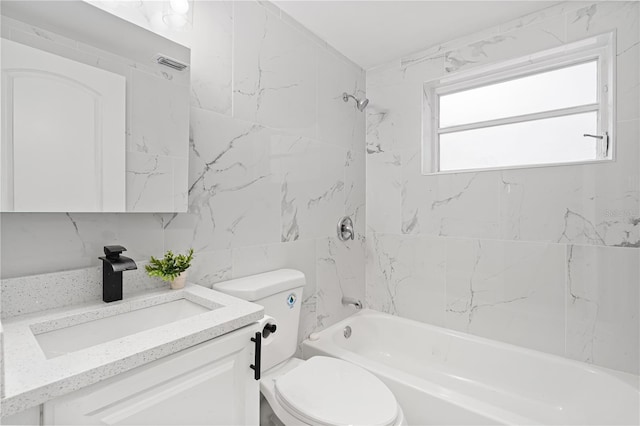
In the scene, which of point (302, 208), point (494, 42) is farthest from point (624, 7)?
point (302, 208)

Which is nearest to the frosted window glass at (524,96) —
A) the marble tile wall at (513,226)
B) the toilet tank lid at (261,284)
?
the marble tile wall at (513,226)

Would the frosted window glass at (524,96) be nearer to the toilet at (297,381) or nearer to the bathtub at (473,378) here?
the bathtub at (473,378)

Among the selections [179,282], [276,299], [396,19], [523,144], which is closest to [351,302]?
[276,299]

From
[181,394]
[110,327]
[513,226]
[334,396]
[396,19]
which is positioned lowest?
[334,396]

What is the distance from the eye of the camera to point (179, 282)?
125cm

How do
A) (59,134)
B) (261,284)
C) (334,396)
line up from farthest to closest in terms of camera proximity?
(261,284) < (334,396) < (59,134)

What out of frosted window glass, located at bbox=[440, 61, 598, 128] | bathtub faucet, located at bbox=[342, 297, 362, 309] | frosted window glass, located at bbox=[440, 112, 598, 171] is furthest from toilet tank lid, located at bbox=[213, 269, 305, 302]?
frosted window glass, located at bbox=[440, 61, 598, 128]

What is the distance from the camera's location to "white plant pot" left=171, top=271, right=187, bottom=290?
48.8 inches

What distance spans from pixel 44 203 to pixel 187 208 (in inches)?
18.2

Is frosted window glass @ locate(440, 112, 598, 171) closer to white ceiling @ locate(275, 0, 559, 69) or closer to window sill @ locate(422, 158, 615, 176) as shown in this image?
window sill @ locate(422, 158, 615, 176)

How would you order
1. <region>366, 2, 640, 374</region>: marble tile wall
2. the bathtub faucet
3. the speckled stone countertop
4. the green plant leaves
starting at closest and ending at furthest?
the speckled stone countertop, the green plant leaves, <region>366, 2, 640, 374</region>: marble tile wall, the bathtub faucet

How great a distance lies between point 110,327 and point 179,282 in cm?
27

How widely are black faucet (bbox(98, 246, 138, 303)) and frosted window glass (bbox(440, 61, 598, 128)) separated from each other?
2180mm

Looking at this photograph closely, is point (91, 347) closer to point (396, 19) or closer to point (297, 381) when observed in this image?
point (297, 381)
